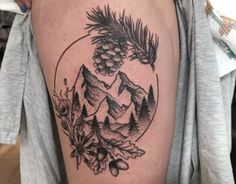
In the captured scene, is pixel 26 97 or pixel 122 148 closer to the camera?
pixel 122 148

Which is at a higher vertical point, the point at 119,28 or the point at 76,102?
the point at 119,28

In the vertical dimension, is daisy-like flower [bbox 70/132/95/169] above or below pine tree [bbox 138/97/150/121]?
below

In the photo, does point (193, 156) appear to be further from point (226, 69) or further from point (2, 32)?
point (2, 32)

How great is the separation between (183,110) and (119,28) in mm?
238

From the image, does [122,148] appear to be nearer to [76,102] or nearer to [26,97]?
[76,102]

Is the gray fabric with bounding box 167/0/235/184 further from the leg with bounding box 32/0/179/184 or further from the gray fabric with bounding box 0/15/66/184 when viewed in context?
the gray fabric with bounding box 0/15/66/184

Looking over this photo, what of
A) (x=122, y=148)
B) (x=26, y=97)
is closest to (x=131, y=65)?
(x=122, y=148)

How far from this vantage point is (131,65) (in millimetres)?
588

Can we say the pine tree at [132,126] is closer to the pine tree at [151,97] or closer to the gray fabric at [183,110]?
the pine tree at [151,97]

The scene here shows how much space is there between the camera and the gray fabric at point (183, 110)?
0.64m

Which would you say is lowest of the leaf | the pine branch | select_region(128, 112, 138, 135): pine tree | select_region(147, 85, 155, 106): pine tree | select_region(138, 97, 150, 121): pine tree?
the leaf

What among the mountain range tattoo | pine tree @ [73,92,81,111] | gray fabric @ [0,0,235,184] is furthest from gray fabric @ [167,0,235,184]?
pine tree @ [73,92,81,111]

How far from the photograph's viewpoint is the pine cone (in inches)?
23.1

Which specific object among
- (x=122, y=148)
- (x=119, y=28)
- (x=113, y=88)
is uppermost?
(x=119, y=28)
